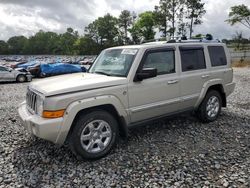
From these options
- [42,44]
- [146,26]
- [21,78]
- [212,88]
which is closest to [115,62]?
[212,88]

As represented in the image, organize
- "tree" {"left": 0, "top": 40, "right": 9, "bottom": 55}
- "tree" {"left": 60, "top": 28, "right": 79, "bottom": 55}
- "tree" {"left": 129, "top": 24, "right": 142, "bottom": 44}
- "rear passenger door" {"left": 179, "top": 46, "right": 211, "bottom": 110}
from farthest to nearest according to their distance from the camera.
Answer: "tree" {"left": 0, "top": 40, "right": 9, "bottom": 55} < "tree" {"left": 60, "top": 28, "right": 79, "bottom": 55} < "tree" {"left": 129, "top": 24, "right": 142, "bottom": 44} < "rear passenger door" {"left": 179, "top": 46, "right": 211, "bottom": 110}

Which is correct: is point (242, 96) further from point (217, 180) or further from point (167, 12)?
point (167, 12)

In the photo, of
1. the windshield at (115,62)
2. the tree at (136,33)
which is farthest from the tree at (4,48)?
the windshield at (115,62)

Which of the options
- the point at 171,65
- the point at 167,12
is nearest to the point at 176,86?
the point at 171,65

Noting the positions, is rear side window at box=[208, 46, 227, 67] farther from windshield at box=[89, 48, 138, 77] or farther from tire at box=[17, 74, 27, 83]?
tire at box=[17, 74, 27, 83]

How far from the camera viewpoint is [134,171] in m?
3.72

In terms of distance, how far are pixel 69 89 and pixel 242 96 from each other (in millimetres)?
7686

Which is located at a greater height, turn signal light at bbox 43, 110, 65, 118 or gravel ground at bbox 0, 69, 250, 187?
turn signal light at bbox 43, 110, 65, 118

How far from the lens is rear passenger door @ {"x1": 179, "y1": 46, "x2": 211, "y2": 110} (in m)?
5.14

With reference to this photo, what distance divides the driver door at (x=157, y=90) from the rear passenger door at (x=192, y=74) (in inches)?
8.2

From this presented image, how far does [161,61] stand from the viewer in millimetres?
4809

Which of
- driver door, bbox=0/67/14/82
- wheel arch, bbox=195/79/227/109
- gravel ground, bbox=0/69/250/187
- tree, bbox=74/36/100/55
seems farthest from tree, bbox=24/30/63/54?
gravel ground, bbox=0/69/250/187

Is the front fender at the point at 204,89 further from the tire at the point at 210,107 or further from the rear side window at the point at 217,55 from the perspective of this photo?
the rear side window at the point at 217,55

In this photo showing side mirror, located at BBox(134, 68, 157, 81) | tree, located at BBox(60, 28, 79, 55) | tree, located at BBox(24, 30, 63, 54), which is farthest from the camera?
tree, located at BBox(24, 30, 63, 54)
